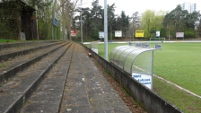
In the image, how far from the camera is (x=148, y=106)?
4.61m

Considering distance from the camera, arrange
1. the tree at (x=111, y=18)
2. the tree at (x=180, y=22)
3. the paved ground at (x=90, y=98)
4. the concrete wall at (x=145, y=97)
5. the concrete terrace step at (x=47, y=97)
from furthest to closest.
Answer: the tree at (x=180, y=22)
the tree at (x=111, y=18)
the paved ground at (x=90, y=98)
the concrete terrace step at (x=47, y=97)
the concrete wall at (x=145, y=97)

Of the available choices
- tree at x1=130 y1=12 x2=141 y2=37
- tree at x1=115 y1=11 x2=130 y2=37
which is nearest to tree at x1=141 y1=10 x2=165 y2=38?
tree at x1=130 y1=12 x2=141 y2=37

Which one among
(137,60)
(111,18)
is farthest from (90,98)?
(111,18)

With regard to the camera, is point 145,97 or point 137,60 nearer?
point 145,97

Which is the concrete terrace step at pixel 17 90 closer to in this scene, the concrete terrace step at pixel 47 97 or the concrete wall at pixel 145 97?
the concrete terrace step at pixel 47 97

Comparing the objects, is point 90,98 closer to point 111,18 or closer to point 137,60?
point 137,60

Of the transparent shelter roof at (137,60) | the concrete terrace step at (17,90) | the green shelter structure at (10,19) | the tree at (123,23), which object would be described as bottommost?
the concrete terrace step at (17,90)

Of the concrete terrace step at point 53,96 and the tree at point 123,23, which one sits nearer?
the concrete terrace step at point 53,96

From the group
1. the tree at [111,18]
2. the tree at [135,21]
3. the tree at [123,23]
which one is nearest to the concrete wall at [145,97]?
the tree at [111,18]

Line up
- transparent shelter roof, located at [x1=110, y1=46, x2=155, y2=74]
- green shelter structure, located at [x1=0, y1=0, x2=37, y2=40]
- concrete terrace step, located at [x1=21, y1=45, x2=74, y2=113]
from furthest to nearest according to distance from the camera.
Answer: green shelter structure, located at [x1=0, y1=0, x2=37, y2=40], transparent shelter roof, located at [x1=110, y1=46, x2=155, y2=74], concrete terrace step, located at [x1=21, y1=45, x2=74, y2=113]

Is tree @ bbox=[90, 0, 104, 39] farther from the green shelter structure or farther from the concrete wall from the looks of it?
the concrete wall

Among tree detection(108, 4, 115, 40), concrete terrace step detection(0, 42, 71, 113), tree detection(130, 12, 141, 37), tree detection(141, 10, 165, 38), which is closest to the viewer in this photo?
concrete terrace step detection(0, 42, 71, 113)

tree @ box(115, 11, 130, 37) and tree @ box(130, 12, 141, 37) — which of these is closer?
tree @ box(115, 11, 130, 37)

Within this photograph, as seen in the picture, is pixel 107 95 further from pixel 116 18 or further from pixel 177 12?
pixel 177 12
